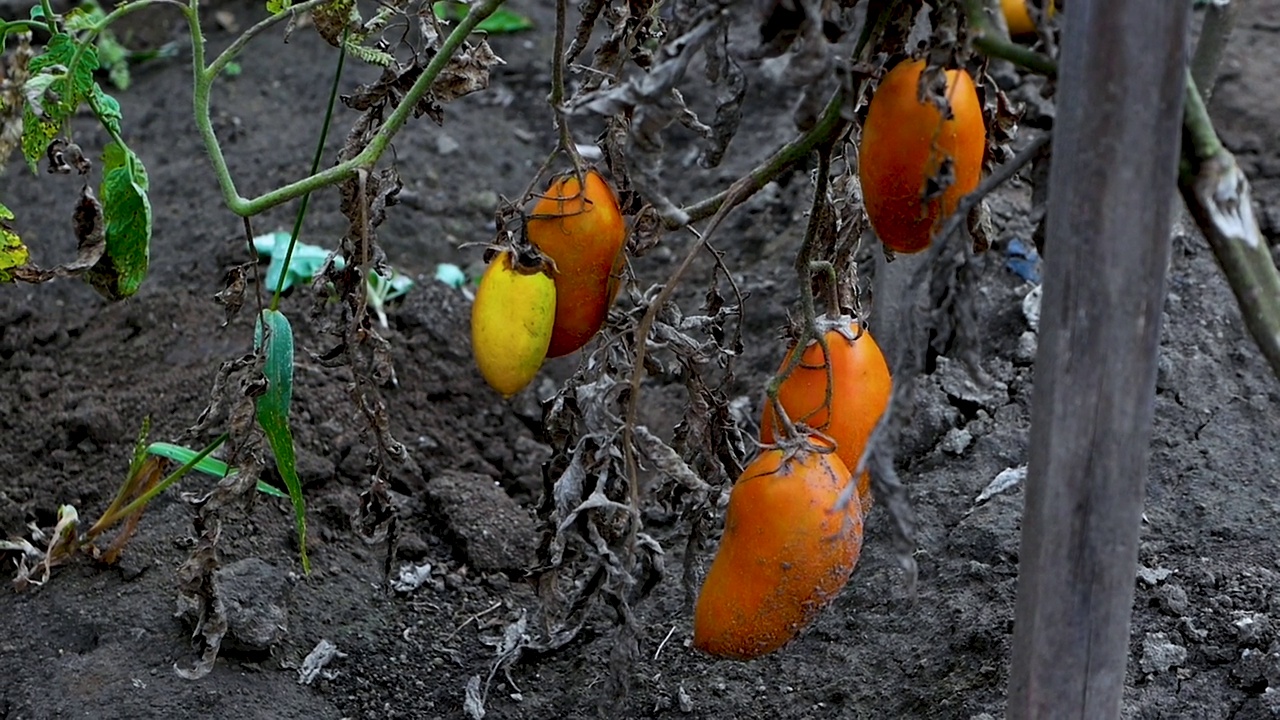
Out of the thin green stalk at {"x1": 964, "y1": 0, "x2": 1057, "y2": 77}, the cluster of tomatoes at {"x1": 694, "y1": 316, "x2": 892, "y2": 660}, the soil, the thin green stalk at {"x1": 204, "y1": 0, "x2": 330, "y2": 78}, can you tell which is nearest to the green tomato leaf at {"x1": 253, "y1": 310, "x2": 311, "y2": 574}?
the thin green stalk at {"x1": 204, "y1": 0, "x2": 330, "y2": 78}

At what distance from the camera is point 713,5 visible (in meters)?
1.10

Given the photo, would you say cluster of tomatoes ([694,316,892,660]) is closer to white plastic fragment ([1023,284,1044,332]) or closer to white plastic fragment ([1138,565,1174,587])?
white plastic fragment ([1138,565,1174,587])

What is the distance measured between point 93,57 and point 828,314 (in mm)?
831

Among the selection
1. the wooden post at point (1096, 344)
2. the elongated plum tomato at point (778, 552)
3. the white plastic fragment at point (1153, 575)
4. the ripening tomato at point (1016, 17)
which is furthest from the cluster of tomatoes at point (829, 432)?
the ripening tomato at point (1016, 17)

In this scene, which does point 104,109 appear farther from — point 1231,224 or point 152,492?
point 1231,224

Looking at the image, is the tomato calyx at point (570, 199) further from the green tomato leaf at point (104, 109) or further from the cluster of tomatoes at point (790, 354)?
the green tomato leaf at point (104, 109)

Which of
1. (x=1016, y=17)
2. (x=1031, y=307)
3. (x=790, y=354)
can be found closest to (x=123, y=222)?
(x=790, y=354)

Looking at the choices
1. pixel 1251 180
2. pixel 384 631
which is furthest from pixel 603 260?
pixel 1251 180

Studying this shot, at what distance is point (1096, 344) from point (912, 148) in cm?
25

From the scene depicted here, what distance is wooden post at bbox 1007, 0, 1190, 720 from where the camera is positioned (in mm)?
935

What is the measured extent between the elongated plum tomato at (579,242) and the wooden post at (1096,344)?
478 millimetres

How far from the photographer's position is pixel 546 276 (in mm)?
1304

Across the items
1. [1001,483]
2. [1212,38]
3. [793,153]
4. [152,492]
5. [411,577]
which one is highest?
[1212,38]

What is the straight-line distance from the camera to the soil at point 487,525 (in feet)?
5.34
